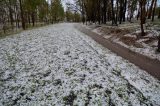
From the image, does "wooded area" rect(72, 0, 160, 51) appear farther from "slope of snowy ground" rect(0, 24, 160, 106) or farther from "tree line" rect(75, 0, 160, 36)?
"slope of snowy ground" rect(0, 24, 160, 106)

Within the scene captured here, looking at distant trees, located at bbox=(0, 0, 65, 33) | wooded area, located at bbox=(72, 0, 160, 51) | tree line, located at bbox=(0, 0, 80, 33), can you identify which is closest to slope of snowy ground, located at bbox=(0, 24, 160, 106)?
wooded area, located at bbox=(72, 0, 160, 51)

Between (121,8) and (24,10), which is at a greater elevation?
(24,10)

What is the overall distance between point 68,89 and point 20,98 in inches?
68.3

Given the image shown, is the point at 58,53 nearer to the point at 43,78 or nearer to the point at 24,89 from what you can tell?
the point at 43,78

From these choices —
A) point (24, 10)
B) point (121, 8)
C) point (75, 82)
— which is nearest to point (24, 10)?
point (24, 10)

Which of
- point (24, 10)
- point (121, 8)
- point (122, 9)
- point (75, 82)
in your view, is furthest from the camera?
point (24, 10)

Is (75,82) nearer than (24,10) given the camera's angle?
Yes

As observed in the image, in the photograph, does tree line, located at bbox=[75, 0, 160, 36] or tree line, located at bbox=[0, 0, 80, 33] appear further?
tree line, located at bbox=[0, 0, 80, 33]

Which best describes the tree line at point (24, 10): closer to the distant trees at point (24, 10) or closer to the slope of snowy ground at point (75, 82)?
the distant trees at point (24, 10)

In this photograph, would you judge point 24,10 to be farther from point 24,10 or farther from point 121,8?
point 121,8

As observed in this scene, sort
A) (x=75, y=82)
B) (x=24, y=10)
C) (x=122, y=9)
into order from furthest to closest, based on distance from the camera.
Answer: (x=24, y=10), (x=122, y=9), (x=75, y=82)

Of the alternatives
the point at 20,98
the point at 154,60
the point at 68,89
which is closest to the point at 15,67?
the point at 20,98

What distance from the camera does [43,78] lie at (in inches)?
263

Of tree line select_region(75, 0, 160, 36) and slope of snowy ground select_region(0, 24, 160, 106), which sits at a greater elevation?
tree line select_region(75, 0, 160, 36)
